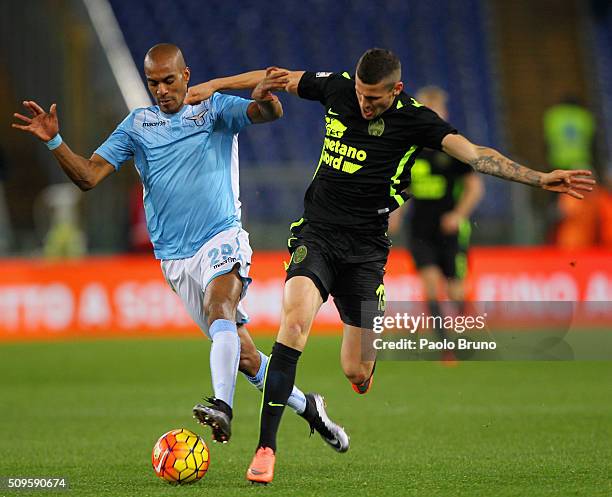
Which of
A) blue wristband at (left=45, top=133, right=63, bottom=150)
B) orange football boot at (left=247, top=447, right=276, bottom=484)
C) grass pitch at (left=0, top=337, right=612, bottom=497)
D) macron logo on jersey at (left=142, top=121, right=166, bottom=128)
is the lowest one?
grass pitch at (left=0, top=337, right=612, bottom=497)

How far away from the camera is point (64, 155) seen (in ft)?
21.6

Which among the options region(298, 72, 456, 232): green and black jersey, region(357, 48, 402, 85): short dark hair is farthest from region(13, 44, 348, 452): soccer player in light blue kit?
region(357, 48, 402, 85): short dark hair

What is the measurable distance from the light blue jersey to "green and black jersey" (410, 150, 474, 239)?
Result: 5180 mm

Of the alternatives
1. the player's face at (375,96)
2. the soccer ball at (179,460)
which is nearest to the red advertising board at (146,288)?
the player's face at (375,96)

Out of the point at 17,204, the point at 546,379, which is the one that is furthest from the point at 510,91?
the point at 546,379

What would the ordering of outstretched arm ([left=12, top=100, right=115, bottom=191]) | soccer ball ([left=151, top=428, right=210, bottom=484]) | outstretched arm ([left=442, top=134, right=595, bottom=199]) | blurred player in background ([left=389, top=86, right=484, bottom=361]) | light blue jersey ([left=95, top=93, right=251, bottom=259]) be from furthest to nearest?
blurred player in background ([left=389, top=86, right=484, bottom=361]) → light blue jersey ([left=95, top=93, right=251, bottom=259]) → outstretched arm ([left=12, top=100, right=115, bottom=191]) → soccer ball ([left=151, top=428, right=210, bottom=484]) → outstretched arm ([left=442, top=134, right=595, bottom=199])

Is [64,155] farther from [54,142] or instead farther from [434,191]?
[434,191]

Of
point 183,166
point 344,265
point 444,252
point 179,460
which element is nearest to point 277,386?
point 179,460

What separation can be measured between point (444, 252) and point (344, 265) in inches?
220

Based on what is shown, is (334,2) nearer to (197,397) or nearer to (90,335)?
(90,335)

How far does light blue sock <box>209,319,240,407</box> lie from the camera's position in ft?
20.3

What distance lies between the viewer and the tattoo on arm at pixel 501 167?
5934 mm

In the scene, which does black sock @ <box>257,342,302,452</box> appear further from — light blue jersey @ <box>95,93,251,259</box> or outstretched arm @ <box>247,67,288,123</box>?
outstretched arm @ <box>247,67,288,123</box>

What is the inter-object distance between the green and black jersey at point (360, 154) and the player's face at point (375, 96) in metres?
0.10
